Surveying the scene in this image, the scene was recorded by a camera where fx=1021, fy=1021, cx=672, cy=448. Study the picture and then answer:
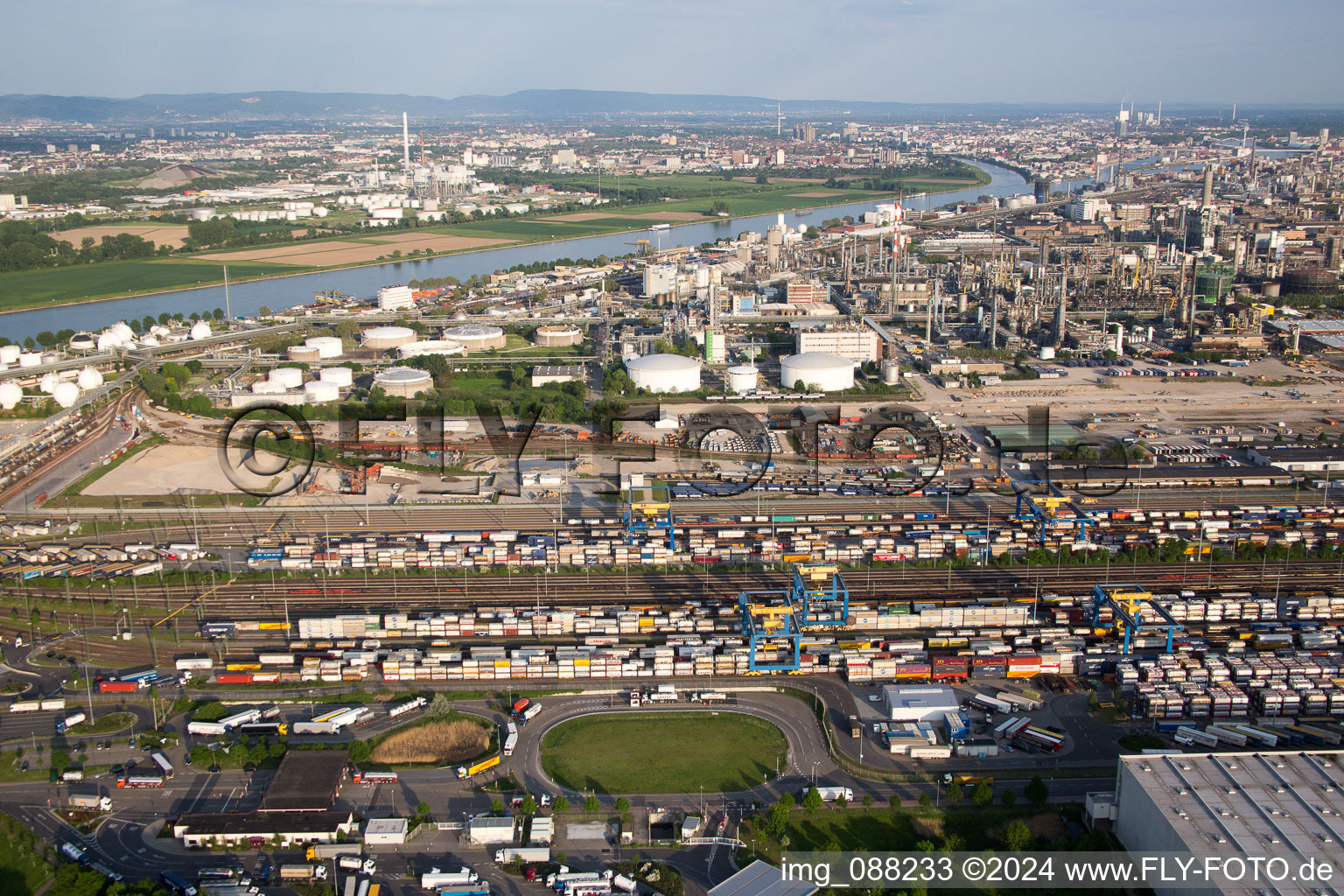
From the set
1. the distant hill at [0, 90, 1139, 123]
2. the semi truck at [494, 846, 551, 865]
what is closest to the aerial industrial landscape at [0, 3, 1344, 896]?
the semi truck at [494, 846, 551, 865]

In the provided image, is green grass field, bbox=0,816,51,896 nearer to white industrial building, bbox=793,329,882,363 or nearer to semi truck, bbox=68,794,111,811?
semi truck, bbox=68,794,111,811

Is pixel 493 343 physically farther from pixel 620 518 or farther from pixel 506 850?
pixel 506 850

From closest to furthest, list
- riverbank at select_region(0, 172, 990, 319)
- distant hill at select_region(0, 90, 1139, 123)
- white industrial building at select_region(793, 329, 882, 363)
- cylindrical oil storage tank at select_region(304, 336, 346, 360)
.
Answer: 1. white industrial building at select_region(793, 329, 882, 363)
2. cylindrical oil storage tank at select_region(304, 336, 346, 360)
3. riverbank at select_region(0, 172, 990, 319)
4. distant hill at select_region(0, 90, 1139, 123)

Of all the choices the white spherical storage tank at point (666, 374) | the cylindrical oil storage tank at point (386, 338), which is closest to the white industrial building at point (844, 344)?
the white spherical storage tank at point (666, 374)

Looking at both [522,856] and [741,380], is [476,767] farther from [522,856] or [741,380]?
[741,380]

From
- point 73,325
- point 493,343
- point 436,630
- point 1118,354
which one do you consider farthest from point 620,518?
point 73,325
